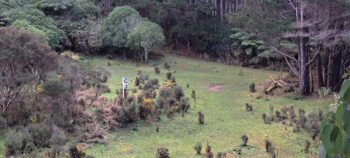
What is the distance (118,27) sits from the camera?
3428 cm

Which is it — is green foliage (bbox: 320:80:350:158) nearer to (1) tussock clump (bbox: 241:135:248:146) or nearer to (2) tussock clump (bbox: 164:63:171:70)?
(1) tussock clump (bbox: 241:135:248:146)

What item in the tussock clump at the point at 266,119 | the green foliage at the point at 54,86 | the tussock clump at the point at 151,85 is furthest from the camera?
the tussock clump at the point at 151,85

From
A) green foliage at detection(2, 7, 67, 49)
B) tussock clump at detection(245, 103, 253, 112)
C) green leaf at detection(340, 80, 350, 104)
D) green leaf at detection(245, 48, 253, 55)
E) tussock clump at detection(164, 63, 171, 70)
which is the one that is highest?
green leaf at detection(340, 80, 350, 104)

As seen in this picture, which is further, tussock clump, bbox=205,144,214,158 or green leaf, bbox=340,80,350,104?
tussock clump, bbox=205,144,214,158

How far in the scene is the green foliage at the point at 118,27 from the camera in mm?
33719

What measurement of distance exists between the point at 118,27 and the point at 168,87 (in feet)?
45.3

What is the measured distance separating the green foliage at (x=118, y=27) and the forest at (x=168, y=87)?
0.08 meters

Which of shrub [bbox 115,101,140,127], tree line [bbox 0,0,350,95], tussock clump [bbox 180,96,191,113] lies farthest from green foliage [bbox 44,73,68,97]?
tree line [bbox 0,0,350,95]

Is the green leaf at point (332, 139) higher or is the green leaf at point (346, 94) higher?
the green leaf at point (346, 94)

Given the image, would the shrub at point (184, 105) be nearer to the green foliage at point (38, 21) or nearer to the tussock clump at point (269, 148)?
the tussock clump at point (269, 148)

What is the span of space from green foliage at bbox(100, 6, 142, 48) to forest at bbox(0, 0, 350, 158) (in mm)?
77

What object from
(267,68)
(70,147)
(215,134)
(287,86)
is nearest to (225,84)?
(287,86)

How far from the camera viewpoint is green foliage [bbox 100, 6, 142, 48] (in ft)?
111

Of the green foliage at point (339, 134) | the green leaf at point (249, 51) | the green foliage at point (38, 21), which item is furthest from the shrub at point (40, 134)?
the green leaf at point (249, 51)
